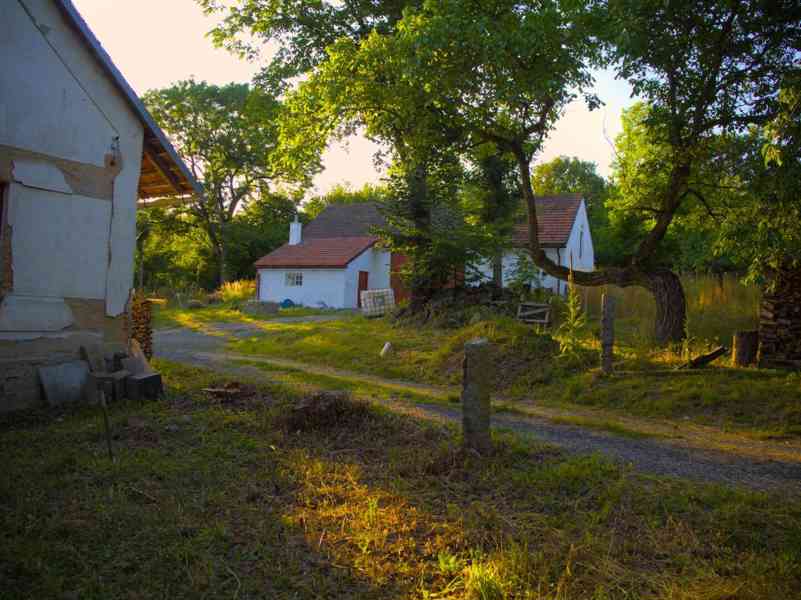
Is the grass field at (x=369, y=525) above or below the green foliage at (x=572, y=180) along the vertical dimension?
below

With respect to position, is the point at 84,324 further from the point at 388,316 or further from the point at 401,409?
the point at 388,316

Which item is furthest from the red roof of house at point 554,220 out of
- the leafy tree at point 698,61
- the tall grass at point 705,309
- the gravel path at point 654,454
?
the gravel path at point 654,454

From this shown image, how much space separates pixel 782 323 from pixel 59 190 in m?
11.9

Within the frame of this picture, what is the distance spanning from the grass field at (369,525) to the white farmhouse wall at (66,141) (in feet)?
9.07

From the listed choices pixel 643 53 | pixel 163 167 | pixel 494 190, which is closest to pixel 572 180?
pixel 494 190

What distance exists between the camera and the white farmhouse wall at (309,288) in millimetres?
30689

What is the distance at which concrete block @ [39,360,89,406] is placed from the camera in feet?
25.7

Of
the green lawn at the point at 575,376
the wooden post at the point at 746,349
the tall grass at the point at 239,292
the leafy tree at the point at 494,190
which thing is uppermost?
the leafy tree at the point at 494,190

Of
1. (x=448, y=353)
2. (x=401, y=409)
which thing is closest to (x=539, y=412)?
(x=401, y=409)

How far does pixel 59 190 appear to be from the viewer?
26.2 feet

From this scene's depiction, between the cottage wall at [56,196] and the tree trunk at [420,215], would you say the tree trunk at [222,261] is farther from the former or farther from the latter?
the cottage wall at [56,196]

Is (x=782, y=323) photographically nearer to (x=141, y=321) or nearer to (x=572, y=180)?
(x=141, y=321)

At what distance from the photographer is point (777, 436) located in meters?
7.42

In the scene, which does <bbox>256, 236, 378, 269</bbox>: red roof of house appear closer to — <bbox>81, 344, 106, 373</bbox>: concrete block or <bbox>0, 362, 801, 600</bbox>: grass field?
<bbox>81, 344, 106, 373</bbox>: concrete block
